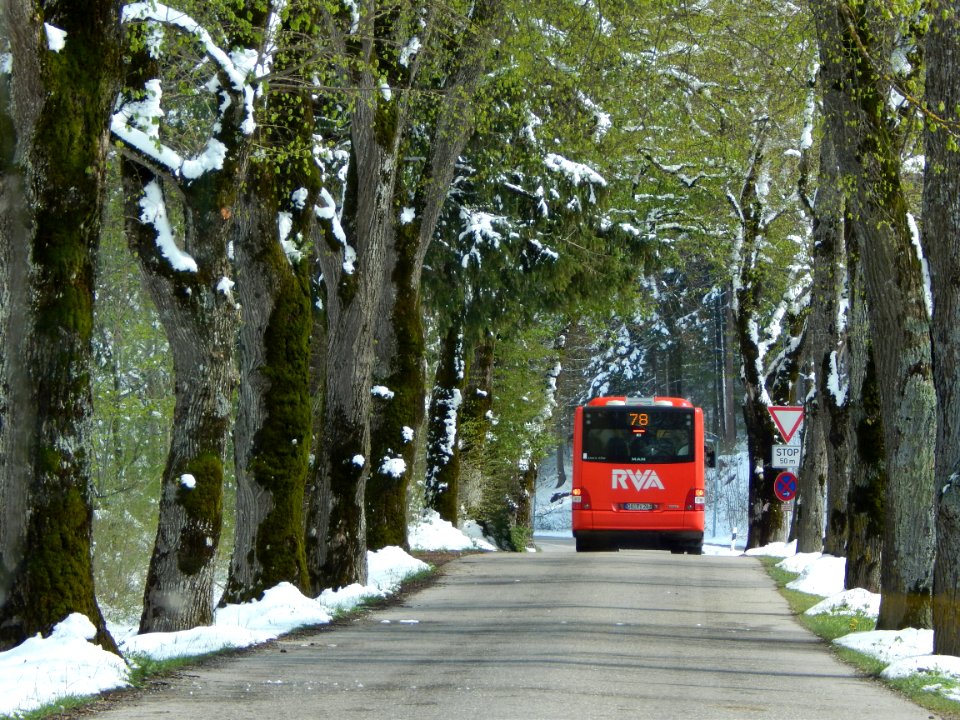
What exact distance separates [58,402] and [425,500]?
22.5 m

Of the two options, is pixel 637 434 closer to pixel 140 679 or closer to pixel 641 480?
pixel 641 480

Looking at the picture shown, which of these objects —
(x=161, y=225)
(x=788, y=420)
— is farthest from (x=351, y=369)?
(x=788, y=420)

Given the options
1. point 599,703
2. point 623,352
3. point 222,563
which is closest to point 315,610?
point 599,703

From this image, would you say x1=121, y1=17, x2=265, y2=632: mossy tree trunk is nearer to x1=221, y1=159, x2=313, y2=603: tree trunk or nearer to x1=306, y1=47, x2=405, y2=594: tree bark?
x1=221, y1=159, x2=313, y2=603: tree trunk

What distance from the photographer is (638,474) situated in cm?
3322

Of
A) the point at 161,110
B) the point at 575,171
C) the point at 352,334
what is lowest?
the point at 352,334

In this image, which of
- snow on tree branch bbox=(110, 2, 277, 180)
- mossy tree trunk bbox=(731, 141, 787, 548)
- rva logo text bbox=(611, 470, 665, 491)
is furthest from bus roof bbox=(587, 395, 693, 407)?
snow on tree branch bbox=(110, 2, 277, 180)

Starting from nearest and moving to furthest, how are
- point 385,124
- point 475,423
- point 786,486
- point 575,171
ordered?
1. point 385,124
2. point 575,171
3. point 786,486
4. point 475,423

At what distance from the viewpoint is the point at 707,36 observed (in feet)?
67.5

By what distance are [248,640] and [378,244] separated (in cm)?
752

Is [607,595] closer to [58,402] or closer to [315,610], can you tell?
[315,610]

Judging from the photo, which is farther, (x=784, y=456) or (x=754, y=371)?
(x=754, y=371)

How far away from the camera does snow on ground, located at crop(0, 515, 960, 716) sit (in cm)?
1041

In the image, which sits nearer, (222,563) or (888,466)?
(888,466)
